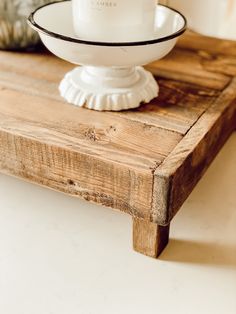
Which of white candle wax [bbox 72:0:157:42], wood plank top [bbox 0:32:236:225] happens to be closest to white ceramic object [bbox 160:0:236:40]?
wood plank top [bbox 0:32:236:225]

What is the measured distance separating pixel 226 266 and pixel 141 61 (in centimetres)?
29

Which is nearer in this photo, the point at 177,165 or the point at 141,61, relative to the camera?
the point at 177,165

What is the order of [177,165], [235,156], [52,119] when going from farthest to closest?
[235,156] < [52,119] < [177,165]

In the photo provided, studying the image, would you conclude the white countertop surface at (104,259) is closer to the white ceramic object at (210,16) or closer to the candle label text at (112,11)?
the candle label text at (112,11)

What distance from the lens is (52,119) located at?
2.39ft

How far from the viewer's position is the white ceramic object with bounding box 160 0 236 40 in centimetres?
106

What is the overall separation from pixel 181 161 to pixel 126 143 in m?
0.08

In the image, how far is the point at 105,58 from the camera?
2.36 ft

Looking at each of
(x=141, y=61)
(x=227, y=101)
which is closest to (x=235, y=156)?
(x=227, y=101)

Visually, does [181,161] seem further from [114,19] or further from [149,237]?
[114,19]

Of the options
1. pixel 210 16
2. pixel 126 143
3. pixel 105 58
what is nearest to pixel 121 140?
pixel 126 143

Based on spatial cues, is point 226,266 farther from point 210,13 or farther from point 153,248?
point 210,13

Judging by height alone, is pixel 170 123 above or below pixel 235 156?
above

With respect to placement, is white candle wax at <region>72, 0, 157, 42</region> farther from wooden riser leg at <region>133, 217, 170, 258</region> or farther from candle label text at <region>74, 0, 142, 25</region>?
wooden riser leg at <region>133, 217, 170, 258</region>
